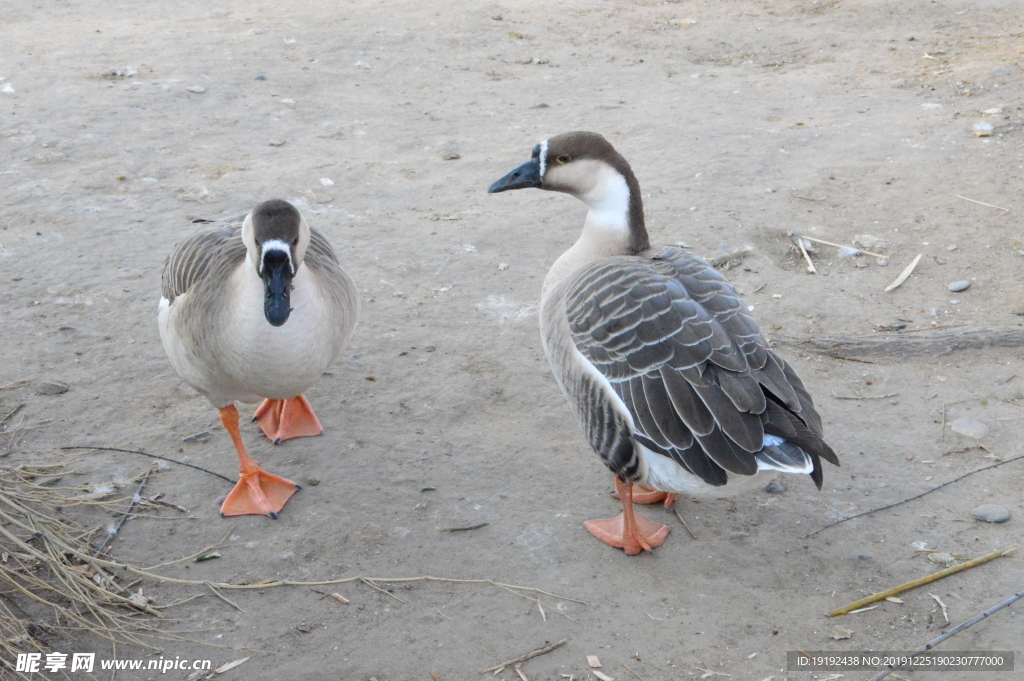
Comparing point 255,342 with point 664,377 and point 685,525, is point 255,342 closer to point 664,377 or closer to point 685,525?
point 664,377

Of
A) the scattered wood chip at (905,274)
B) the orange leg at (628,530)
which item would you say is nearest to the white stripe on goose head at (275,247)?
the orange leg at (628,530)

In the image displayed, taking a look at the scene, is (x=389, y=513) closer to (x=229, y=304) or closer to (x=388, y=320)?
(x=229, y=304)

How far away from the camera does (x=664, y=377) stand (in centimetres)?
300

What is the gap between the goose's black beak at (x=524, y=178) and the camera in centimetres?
372

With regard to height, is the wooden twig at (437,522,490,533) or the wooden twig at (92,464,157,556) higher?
the wooden twig at (92,464,157,556)

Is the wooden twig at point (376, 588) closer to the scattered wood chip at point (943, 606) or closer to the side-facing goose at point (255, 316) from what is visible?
the side-facing goose at point (255, 316)

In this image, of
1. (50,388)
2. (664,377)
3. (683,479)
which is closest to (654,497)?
(683,479)

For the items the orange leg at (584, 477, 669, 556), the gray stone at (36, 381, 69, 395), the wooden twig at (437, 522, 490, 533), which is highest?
the gray stone at (36, 381, 69, 395)

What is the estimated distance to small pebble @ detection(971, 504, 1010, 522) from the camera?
131 inches

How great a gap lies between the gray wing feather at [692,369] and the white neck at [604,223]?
14.0 inches

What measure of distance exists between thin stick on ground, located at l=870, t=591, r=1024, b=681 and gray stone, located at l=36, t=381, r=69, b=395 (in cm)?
376

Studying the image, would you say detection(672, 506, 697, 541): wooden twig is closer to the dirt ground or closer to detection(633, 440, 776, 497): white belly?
the dirt ground

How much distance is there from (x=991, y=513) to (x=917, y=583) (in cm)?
56

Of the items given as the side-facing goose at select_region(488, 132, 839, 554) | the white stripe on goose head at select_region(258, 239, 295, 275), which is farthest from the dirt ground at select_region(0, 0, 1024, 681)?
the white stripe on goose head at select_region(258, 239, 295, 275)
